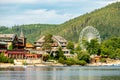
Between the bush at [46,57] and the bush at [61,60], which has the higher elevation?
the bush at [46,57]

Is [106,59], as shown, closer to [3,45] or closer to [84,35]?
[84,35]

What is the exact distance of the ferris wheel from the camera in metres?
193

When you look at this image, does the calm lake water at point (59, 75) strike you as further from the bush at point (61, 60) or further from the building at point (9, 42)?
the building at point (9, 42)

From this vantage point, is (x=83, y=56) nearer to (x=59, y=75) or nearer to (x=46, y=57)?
(x=46, y=57)

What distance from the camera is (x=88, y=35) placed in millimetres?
198500

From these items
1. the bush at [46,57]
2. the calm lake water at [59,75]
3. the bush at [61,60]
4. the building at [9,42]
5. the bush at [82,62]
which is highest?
the building at [9,42]

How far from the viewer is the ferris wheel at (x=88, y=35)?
193 m

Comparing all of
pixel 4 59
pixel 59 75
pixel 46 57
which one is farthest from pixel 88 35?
pixel 59 75

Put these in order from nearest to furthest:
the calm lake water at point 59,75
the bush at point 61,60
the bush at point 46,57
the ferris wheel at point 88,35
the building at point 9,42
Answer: the calm lake water at point 59,75, the bush at point 61,60, the bush at point 46,57, the building at point 9,42, the ferris wheel at point 88,35

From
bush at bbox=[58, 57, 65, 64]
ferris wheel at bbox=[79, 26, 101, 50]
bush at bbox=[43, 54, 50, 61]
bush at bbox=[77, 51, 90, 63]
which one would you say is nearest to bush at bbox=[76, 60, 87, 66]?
Result: bush at bbox=[77, 51, 90, 63]

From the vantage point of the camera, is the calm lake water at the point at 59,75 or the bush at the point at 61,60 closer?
the calm lake water at the point at 59,75

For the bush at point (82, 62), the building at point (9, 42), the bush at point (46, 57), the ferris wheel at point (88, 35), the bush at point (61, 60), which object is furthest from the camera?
the ferris wheel at point (88, 35)

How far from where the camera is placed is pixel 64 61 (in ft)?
527

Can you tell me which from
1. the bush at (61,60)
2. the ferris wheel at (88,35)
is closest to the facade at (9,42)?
the bush at (61,60)
